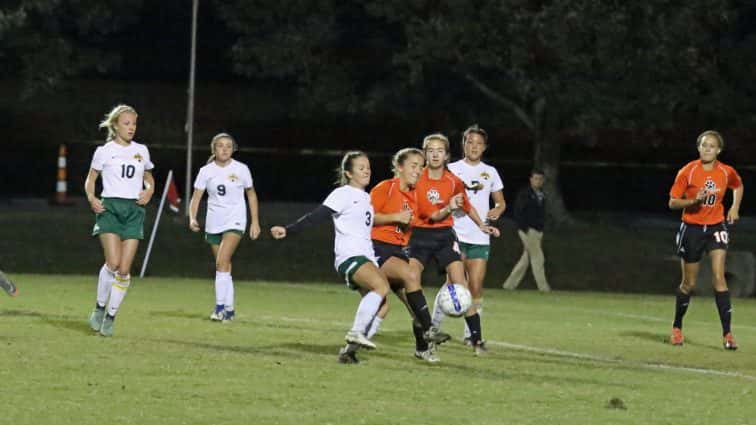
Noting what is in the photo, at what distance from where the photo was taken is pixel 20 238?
34250mm

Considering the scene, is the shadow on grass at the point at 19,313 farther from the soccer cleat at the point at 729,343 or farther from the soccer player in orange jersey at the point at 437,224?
the soccer cleat at the point at 729,343

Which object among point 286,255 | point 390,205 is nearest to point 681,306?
point 390,205

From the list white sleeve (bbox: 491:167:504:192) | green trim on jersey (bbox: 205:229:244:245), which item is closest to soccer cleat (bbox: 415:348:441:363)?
white sleeve (bbox: 491:167:504:192)

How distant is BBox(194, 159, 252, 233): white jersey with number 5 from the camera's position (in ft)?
64.4

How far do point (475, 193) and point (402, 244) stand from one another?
226cm

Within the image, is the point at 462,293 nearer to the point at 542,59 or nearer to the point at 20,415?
the point at 20,415

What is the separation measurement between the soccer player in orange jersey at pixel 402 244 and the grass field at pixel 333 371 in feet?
1.03

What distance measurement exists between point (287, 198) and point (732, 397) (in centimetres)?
3405

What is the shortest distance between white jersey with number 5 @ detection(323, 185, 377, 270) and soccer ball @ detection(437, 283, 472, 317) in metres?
0.91

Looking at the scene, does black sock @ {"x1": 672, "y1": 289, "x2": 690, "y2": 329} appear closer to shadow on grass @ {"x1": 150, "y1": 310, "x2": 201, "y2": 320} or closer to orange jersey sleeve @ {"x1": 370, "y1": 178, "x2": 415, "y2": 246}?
orange jersey sleeve @ {"x1": 370, "y1": 178, "x2": 415, "y2": 246}

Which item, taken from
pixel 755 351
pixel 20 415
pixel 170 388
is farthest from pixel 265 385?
pixel 755 351

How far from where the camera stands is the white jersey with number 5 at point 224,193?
19625 mm

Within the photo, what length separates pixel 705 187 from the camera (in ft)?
59.8

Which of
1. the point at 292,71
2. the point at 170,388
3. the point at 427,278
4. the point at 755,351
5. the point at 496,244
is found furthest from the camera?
the point at 292,71
